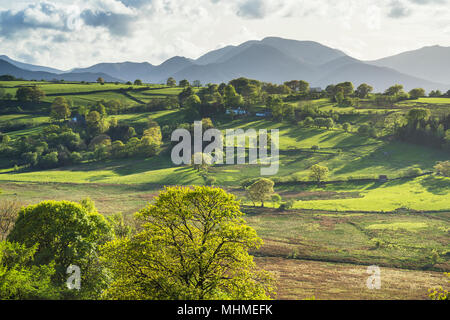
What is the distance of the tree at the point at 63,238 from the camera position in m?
25.5

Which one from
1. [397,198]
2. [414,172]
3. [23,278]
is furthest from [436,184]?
[23,278]

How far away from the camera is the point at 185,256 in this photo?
20656 mm

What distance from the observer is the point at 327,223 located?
2409 inches

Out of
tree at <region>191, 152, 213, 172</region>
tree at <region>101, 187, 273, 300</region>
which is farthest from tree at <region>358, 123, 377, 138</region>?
tree at <region>101, 187, 273, 300</region>

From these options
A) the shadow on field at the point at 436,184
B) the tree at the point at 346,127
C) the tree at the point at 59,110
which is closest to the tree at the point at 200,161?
the shadow on field at the point at 436,184

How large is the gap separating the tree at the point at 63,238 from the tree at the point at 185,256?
600 cm

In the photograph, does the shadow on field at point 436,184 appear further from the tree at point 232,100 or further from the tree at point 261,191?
the tree at point 232,100

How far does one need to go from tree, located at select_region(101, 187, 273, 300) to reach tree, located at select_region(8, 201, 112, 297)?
6.00 meters

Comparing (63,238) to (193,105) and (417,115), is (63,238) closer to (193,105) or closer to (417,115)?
(417,115)

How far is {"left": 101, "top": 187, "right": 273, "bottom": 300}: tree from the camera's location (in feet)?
64.1

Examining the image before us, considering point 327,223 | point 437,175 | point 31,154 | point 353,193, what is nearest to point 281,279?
point 327,223

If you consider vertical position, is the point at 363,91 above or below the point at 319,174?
above

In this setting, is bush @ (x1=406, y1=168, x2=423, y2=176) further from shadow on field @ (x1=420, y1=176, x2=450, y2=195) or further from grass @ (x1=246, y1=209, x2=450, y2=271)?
grass @ (x1=246, y1=209, x2=450, y2=271)

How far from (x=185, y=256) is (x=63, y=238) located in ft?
43.0
